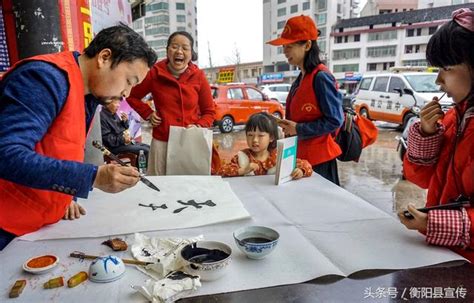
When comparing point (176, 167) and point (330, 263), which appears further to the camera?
point (176, 167)

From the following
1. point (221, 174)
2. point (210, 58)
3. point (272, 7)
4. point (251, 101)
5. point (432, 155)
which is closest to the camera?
point (432, 155)

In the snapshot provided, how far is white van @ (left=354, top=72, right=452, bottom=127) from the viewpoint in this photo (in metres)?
8.38

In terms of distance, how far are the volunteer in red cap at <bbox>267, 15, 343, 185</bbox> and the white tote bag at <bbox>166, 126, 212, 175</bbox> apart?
47 centimetres

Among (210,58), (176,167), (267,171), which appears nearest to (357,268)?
(267,171)

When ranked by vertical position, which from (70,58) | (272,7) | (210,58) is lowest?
(70,58)

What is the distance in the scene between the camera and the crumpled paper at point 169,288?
789 millimetres

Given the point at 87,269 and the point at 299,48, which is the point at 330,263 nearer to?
the point at 87,269

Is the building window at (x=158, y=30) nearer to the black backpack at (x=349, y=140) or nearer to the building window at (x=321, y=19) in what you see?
the building window at (x=321, y=19)

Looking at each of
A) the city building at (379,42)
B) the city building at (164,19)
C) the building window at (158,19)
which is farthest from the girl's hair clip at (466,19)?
the building window at (158,19)

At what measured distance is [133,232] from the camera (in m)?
1.18

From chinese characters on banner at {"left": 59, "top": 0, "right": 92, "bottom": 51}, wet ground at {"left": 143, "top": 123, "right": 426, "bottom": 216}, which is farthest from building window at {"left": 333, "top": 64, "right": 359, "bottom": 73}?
chinese characters on banner at {"left": 59, "top": 0, "right": 92, "bottom": 51}

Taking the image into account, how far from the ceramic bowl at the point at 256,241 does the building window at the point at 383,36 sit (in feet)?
120

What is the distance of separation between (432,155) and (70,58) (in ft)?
4.30

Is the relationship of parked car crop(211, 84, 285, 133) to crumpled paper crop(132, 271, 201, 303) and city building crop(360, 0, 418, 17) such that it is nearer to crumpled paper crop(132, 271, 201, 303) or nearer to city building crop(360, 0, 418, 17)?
crumpled paper crop(132, 271, 201, 303)
